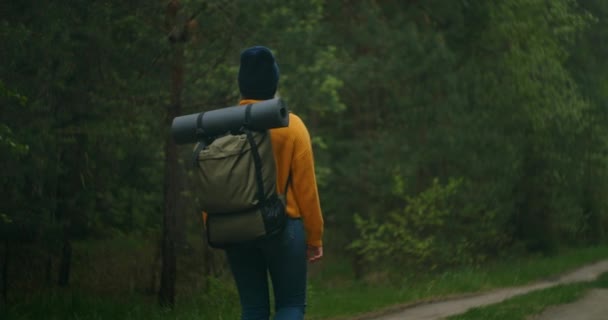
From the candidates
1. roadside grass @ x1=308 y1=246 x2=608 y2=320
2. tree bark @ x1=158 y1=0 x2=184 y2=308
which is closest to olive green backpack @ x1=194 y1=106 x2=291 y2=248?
roadside grass @ x1=308 y1=246 x2=608 y2=320

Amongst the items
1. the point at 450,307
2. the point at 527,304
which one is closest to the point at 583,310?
the point at 527,304

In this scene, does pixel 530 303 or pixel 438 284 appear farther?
pixel 438 284

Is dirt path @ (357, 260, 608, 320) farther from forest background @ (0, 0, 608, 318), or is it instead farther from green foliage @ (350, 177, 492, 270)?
green foliage @ (350, 177, 492, 270)

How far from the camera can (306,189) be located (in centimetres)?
495

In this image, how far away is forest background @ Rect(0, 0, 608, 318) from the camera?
10.7 metres

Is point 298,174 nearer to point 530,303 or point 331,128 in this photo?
point 530,303

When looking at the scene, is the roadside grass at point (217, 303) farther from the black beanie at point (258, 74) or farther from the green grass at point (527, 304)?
the black beanie at point (258, 74)

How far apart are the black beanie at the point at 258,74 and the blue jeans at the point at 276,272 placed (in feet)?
2.35

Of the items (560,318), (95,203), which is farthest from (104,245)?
(560,318)

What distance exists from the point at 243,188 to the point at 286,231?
0.33 metres

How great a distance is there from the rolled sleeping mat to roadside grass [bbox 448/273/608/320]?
4.25 meters

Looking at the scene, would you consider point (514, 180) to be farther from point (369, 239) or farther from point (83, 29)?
point (83, 29)

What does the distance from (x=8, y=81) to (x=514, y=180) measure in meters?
10.6

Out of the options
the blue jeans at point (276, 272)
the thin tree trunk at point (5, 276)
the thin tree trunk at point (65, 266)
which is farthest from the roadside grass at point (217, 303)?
the blue jeans at point (276, 272)
